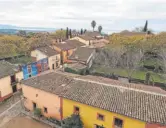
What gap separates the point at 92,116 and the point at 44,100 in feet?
25.5

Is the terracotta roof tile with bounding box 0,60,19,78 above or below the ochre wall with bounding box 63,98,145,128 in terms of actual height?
above

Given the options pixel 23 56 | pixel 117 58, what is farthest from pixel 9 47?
pixel 117 58

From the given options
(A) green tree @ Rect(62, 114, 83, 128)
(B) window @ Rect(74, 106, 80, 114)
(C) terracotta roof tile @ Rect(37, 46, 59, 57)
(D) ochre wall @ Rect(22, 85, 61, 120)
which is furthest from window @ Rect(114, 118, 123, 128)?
(C) terracotta roof tile @ Rect(37, 46, 59, 57)

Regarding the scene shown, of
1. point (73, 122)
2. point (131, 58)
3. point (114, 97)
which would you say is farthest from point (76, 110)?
point (131, 58)

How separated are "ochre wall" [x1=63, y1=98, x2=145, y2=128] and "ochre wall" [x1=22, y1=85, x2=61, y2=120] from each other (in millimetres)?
1308

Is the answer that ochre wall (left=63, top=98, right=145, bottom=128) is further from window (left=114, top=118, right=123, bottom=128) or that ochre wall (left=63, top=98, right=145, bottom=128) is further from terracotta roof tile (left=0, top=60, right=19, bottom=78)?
terracotta roof tile (left=0, top=60, right=19, bottom=78)

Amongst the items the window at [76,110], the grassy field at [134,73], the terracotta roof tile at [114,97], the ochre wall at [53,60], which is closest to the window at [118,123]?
the terracotta roof tile at [114,97]

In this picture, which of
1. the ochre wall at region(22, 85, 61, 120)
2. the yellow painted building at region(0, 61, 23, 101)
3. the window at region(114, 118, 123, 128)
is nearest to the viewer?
the window at region(114, 118, 123, 128)

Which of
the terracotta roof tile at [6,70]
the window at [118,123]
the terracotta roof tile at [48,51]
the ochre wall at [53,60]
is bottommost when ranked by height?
the window at [118,123]

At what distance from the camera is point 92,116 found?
18.8m

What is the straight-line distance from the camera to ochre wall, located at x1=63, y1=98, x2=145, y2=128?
16.6 meters

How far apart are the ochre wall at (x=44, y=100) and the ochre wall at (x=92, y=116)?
1.31 meters

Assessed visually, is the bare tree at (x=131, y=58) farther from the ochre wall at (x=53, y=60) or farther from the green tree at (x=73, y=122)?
the green tree at (x=73, y=122)

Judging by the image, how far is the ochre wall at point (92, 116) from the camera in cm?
1659
